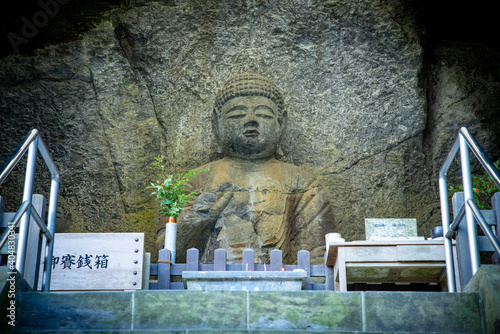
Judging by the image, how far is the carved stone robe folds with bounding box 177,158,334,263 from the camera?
24.2ft

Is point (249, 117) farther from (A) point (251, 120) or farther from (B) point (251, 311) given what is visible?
(B) point (251, 311)

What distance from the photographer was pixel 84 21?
858 centimetres

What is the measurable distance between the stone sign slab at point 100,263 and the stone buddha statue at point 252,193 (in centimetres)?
184

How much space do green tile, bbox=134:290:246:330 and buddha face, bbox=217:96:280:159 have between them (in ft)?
13.6

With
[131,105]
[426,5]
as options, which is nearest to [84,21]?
[131,105]

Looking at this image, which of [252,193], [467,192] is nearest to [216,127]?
[252,193]

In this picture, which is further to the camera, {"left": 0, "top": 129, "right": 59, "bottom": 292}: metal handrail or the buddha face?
the buddha face

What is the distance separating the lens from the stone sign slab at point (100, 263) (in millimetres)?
5363

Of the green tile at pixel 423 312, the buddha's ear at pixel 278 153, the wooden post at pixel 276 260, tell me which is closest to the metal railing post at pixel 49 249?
the wooden post at pixel 276 260

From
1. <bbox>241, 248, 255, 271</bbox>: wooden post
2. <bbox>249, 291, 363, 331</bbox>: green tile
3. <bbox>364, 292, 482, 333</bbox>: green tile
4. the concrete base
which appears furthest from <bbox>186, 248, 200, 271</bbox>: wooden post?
the concrete base

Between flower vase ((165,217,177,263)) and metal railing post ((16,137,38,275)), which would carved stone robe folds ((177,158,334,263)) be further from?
metal railing post ((16,137,38,275))

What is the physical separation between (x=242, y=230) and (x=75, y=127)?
8.02 feet

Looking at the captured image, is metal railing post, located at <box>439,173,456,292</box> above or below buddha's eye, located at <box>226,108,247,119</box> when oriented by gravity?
below

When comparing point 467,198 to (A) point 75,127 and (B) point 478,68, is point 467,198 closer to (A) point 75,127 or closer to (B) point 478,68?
(B) point 478,68
